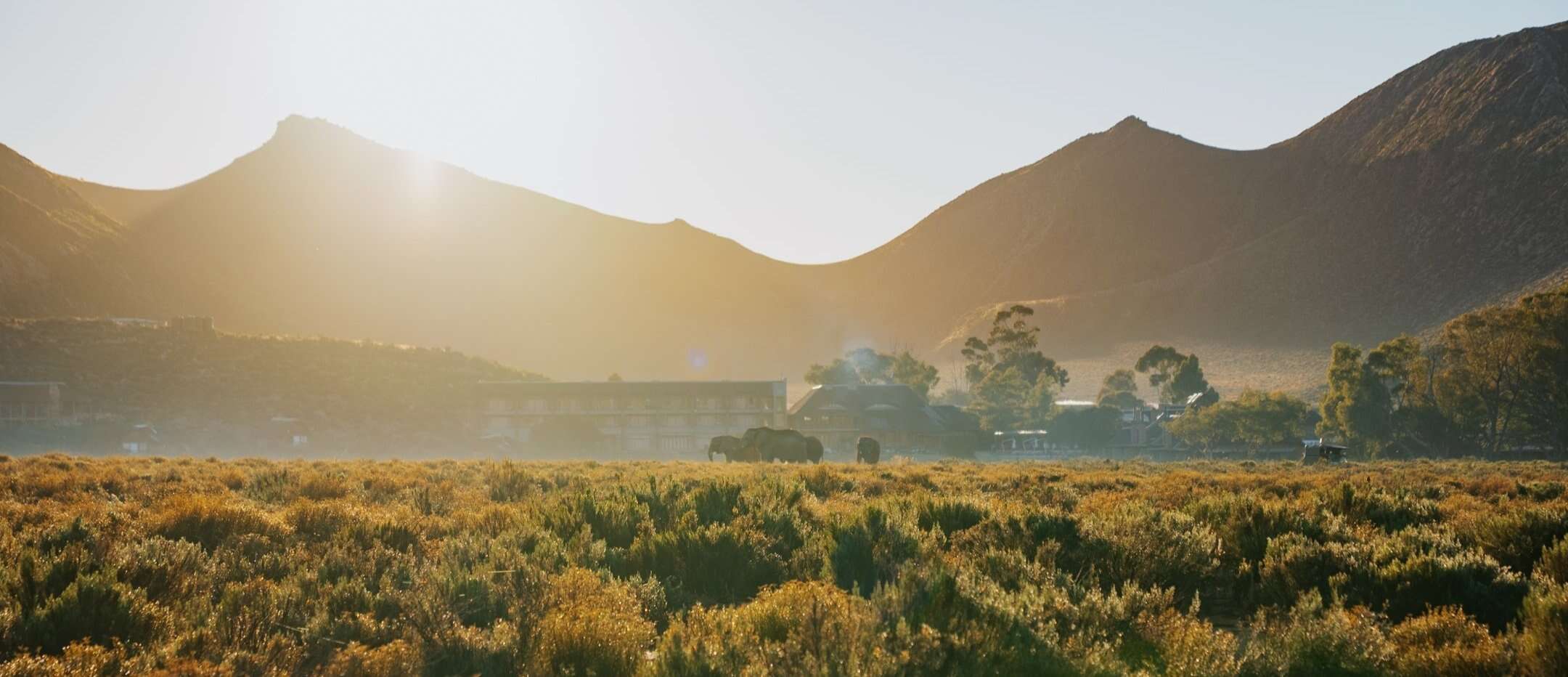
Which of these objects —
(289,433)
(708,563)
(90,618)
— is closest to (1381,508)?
(708,563)

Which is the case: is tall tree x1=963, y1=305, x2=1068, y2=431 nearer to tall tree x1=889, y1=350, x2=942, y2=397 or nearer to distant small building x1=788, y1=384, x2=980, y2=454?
tall tree x1=889, y1=350, x2=942, y2=397

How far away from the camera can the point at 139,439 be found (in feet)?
252

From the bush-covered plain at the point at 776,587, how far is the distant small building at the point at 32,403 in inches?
2960

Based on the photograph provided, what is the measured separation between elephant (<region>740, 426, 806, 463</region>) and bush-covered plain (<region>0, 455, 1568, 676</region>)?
3677 centimetres

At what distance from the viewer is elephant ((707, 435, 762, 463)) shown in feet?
182

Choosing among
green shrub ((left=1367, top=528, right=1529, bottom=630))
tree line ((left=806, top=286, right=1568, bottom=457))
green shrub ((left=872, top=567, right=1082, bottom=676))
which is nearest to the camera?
green shrub ((left=872, top=567, right=1082, bottom=676))

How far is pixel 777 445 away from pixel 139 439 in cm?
5129

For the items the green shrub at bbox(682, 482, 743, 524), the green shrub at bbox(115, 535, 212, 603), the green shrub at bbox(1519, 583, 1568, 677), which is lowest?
the green shrub at bbox(1519, 583, 1568, 677)

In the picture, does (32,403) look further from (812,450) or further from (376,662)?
(376,662)

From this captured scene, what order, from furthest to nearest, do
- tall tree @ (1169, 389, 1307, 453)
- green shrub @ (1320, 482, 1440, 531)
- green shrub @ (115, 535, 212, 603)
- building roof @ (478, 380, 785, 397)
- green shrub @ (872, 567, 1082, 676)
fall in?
1. building roof @ (478, 380, 785, 397)
2. tall tree @ (1169, 389, 1307, 453)
3. green shrub @ (1320, 482, 1440, 531)
4. green shrub @ (115, 535, 212, 603)
5. green shrub @ (872, 567, 1082, 676)

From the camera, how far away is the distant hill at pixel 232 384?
283ft

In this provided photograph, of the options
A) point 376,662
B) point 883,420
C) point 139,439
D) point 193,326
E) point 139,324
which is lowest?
point 376,662

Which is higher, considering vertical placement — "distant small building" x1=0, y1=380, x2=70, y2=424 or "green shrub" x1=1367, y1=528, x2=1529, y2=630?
"distant small building" x1=0, y1=380, x2=70, y2=424

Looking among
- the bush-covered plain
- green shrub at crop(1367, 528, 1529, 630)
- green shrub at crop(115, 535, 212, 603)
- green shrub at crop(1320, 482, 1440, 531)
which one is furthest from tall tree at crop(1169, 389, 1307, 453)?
green shrub at crop(115, 535, 212, 603)
